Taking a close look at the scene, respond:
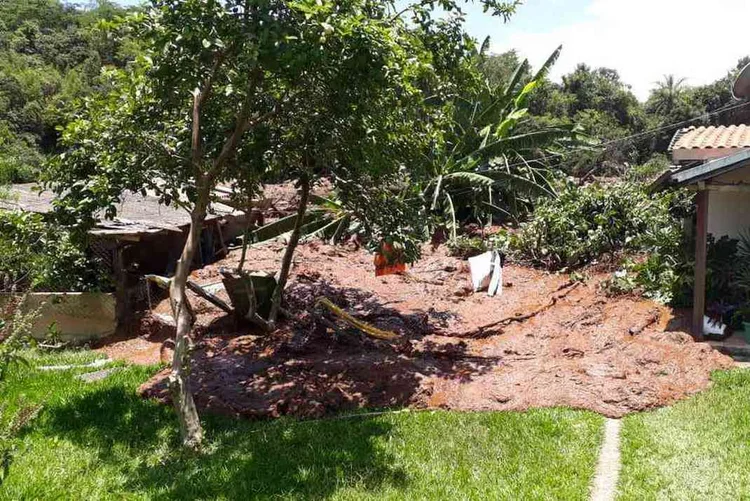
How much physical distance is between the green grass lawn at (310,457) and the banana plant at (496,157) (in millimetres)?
10389

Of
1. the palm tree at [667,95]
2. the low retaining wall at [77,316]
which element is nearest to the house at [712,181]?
the low retaining wall at [77,316]

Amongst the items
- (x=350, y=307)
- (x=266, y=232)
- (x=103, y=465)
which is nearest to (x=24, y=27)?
(x=266, y=232)

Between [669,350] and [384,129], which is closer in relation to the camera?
[384,129]

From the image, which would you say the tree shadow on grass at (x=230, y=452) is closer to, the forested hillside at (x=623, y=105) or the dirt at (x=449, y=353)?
the dirt at (x=449, y=353)

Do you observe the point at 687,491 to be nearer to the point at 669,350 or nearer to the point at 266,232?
the point at 669,350

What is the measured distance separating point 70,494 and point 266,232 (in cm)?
1077

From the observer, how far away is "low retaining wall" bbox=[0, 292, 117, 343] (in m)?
11.4

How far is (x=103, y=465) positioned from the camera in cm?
616

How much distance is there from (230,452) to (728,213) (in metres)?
9.20

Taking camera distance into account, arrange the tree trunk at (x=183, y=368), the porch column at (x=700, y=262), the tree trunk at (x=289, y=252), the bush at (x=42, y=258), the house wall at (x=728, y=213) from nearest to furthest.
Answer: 1. the tree trunk at (x=183, y=368)
2. the bush at (x=42, y=258)
3. the porch column at (x=700, y=262)
4. the tree trunk at (x=289, y=252)
5. the house wall at (x=728, y=213)

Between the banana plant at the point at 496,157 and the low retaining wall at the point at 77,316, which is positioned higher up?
the banana plant at the point at 496,157

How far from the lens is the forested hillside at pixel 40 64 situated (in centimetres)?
3148

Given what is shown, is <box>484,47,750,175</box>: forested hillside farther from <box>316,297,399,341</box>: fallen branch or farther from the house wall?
<box>316,297,399,341</box>: fallen branch

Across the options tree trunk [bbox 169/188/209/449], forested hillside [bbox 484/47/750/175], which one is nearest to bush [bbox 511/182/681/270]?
tree trunk [bbox 169/188/209/449]
